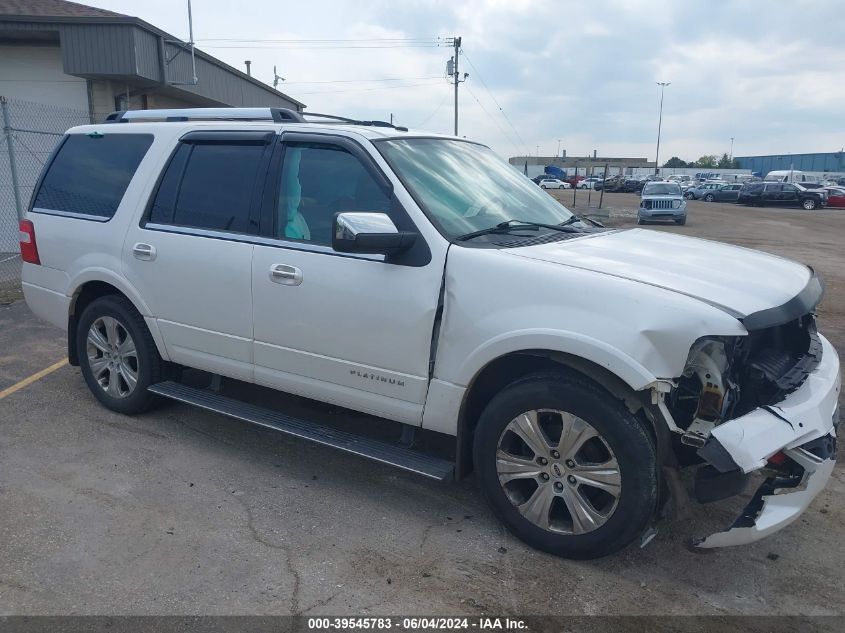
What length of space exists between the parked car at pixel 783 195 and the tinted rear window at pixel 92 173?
1722 inches

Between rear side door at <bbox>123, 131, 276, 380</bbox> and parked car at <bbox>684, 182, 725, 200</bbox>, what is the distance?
168ft

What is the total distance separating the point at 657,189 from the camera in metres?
29.2

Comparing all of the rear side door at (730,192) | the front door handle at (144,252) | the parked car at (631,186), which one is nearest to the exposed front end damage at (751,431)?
the front door handle at (144,252)

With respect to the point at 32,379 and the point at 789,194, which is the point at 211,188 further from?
the point at 789,194

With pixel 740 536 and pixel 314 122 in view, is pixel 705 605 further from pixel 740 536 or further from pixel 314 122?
pixel 314 122

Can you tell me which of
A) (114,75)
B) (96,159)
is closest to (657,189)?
(114,75)

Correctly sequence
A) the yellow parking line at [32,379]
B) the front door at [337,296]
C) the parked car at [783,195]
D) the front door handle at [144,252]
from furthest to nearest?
the parked car at [783,195] → the yellow parking line at [32,379] → the front door handle at [144,252] → the front door at [337,296]

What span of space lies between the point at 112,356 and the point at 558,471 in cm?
338

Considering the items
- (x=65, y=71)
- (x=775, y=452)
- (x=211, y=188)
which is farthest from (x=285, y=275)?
(x=65, y=71)

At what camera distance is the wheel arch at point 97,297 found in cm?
472

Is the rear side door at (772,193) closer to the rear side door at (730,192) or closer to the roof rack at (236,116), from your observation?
the rear side door at (730,192)

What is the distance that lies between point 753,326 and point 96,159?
448 centimetres

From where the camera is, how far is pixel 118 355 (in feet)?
16.4

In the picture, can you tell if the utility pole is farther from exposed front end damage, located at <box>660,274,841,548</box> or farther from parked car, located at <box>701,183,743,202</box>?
exposed front end damage, located at <box>660,274,841,548</box>
